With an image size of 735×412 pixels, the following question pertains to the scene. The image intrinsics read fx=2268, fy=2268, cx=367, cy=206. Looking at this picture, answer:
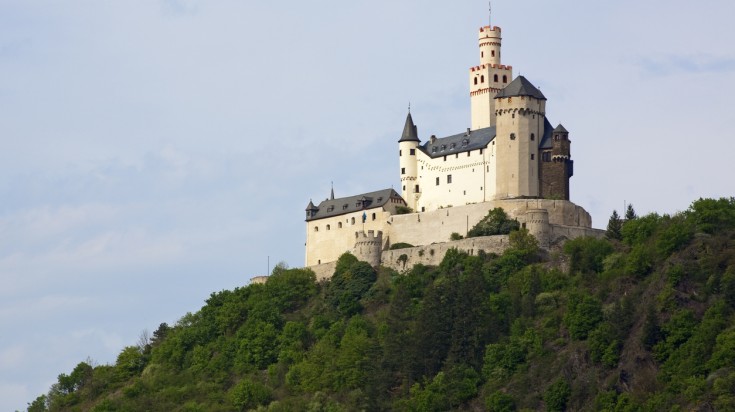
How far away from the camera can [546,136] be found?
135 m

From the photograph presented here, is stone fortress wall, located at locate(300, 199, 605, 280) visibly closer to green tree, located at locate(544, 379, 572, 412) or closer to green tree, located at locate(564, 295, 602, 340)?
green tree, located at locate(564, 295, 602, 340)

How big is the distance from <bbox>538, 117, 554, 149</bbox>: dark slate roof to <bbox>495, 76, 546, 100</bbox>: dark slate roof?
5.21ft

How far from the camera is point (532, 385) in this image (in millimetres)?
118188

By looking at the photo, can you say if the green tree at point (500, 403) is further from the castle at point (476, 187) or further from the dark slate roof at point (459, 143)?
the dark slate roof at point (459, 143)

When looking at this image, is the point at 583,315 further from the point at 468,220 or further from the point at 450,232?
the point at 450,232

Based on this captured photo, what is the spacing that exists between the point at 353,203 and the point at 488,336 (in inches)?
821

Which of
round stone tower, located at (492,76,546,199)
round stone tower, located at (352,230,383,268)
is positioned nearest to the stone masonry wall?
round stone tower, located at (352,230,383,268)

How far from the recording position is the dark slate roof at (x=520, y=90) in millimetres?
134375

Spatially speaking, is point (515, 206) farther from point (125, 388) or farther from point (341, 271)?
point (125, 388)

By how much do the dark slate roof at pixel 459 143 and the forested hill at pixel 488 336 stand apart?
315 inches

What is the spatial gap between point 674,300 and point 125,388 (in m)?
36.7

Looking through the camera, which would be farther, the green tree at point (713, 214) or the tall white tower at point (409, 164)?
the tall white tower at point (409, 164)

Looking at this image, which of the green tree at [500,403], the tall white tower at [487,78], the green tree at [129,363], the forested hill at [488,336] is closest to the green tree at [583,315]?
the forested hill at [488,336]

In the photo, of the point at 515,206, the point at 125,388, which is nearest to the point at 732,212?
the point at 515,206
